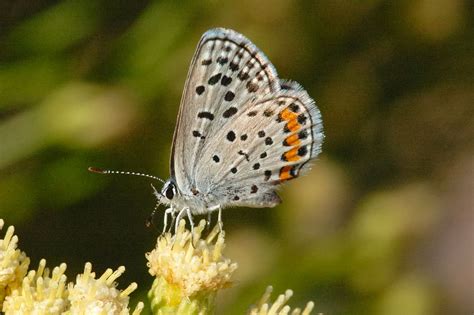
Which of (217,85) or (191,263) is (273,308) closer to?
(191,263)

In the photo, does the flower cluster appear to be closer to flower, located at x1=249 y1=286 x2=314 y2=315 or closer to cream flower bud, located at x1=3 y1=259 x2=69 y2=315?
cream flower bud, located at x1=3 y1=259 x2=69 y2=315

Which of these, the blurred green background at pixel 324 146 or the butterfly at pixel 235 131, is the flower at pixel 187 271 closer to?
the butterfly at pixel 235 131

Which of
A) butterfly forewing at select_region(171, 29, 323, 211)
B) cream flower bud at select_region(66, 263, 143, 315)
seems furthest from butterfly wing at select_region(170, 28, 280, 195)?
cream flower bud at select_region(66, 263, 143, 315)

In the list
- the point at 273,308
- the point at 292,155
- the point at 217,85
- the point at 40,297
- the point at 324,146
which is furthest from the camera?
the point at 324,146

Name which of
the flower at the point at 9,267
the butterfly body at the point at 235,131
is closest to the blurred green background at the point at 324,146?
the butterfly body at the point at 235,131

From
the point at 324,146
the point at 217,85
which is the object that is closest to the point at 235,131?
the point at 217,85

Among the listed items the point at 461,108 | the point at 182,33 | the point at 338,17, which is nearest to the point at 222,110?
the point at 182,33
